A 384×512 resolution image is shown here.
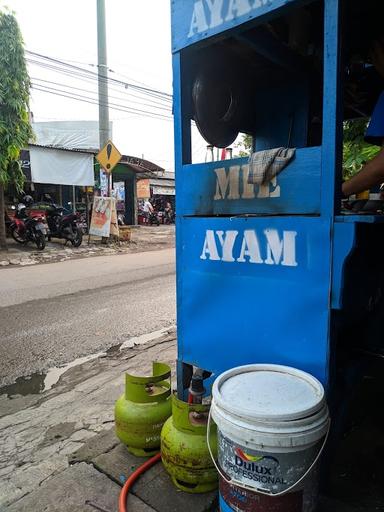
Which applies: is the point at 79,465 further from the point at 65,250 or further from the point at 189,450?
the point at 65,250

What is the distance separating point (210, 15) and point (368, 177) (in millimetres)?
1174

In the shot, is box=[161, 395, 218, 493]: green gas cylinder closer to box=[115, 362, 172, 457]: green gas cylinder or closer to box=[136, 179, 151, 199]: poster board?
box=[115, 362, 172, 457]: green gas cylinder

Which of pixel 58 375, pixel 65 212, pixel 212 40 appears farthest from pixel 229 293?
pixel 65 212

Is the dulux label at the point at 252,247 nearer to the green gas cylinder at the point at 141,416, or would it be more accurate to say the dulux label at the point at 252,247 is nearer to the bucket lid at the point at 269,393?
the bucket lid at the point at 269,393

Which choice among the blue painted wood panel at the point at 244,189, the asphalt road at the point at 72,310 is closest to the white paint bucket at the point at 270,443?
the blue painted wood panel at the point at 244,189

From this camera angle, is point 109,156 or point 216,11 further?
point 109,156

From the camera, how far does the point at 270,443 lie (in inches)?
57.6

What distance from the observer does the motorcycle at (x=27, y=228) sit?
12312 mm

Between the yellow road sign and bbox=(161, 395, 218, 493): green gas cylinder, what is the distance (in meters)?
10.8

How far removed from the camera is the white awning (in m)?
13.7

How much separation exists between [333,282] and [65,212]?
1337cm

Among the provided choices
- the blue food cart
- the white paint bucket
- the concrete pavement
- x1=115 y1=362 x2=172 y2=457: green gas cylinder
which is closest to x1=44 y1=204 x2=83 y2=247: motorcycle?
the concrete pavement

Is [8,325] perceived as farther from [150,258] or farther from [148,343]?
[150,258]

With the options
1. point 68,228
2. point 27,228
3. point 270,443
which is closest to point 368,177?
point 270,443
